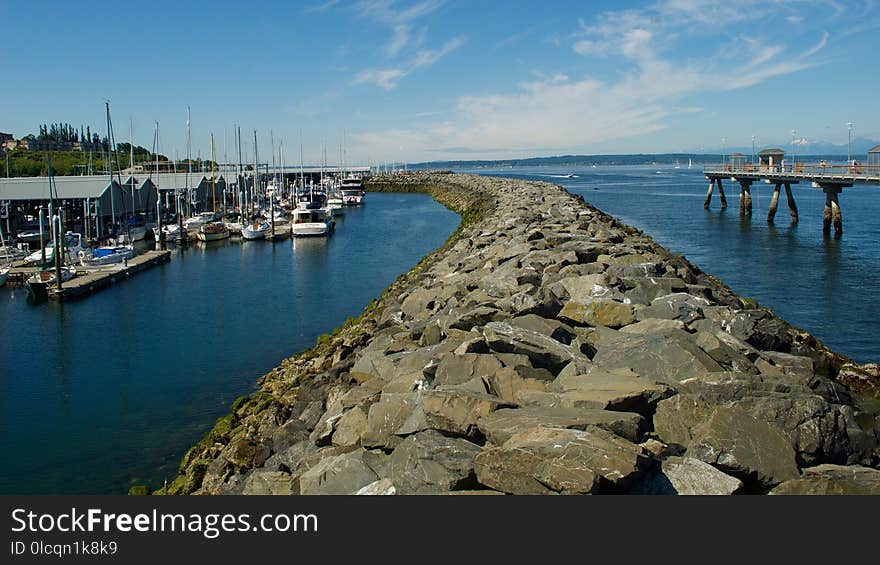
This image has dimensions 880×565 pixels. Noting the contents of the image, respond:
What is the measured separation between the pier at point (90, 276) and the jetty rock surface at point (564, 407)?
1590 cm

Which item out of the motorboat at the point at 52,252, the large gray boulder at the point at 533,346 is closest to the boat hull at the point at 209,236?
the motorboat at the point at 52,252

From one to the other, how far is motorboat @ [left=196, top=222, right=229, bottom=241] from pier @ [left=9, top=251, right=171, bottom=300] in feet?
28.8

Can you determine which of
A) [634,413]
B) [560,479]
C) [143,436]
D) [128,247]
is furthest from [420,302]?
[128,247]

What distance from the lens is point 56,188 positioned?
45.8 m

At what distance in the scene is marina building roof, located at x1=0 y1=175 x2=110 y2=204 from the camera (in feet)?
150

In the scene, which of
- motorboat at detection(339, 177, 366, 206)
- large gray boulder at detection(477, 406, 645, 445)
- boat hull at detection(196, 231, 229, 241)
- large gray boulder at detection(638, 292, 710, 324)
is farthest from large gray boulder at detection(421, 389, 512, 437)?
motorboat at detection(339, 177, 366, 206)

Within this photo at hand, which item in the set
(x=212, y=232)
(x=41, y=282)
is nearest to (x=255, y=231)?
(x=212, y=232)

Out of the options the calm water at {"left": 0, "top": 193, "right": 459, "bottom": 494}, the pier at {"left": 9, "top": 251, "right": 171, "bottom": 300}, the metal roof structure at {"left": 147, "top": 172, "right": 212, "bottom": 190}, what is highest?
the metal roof structure at {"left": 147, "top": 172, "right": 212, "bottom": 190}

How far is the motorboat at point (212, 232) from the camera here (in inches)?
1761

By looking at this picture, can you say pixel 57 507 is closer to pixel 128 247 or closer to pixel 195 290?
pixel 195 290

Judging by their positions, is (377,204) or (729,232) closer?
(729,232)

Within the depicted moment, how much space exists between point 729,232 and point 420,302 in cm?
3322

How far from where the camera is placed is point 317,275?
32844 mm
